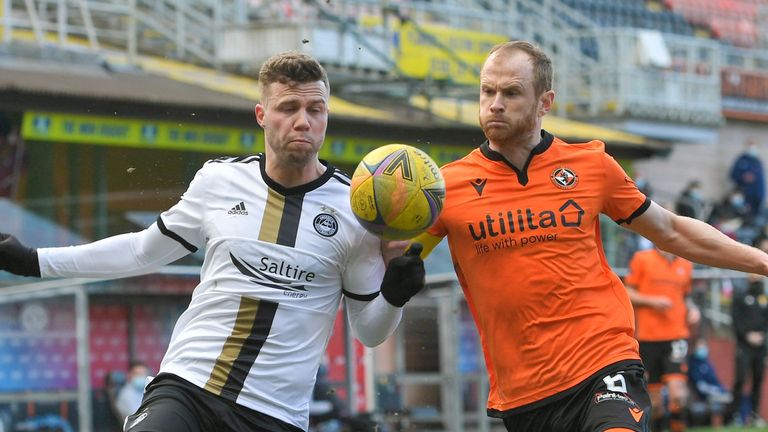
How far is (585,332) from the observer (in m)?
6.08

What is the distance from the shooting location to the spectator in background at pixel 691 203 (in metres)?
20.6

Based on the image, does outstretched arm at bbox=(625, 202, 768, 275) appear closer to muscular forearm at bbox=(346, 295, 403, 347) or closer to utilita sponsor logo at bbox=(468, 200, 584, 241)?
utilita sponsor logo at bbox=(468, 200, 584, 241)

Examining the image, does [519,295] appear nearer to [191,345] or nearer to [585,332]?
[585,332]

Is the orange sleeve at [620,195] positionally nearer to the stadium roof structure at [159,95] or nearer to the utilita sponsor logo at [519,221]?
the utilita sponsor logo at [519,221]

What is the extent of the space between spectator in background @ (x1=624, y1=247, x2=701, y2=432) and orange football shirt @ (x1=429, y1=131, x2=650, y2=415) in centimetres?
805

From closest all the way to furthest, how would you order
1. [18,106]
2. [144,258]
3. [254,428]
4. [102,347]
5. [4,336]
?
[254,428] → [144,258] → [4,336] → [102,347] → [18,106]

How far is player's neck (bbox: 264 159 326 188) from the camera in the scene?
5.86 metres

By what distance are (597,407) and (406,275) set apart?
3.39 feet

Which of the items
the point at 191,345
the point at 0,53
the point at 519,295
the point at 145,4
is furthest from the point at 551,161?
the point at 145,4

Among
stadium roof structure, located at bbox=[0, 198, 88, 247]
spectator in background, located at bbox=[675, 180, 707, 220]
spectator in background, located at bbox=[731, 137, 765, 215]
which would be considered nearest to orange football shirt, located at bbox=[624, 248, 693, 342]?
stadium roof structure, located at bbox=[0, 198, 88, 247]

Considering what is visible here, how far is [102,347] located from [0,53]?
3957mm

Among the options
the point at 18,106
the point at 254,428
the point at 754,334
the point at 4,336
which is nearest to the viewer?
the point at 254,428

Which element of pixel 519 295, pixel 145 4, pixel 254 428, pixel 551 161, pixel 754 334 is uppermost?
pixel 145 4

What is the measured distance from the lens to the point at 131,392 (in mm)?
11812
